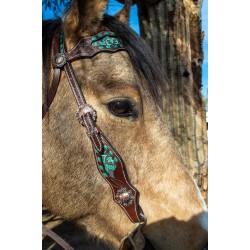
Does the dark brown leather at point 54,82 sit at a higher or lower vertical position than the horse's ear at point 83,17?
lower

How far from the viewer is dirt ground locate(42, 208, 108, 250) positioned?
1179 millimetres

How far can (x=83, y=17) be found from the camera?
1.00 m

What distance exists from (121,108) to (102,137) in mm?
120

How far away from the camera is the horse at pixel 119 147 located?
0.98 metres

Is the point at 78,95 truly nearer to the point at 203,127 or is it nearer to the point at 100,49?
the point at 100,49

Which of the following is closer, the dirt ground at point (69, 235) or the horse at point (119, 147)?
the horse at point (119, 147)

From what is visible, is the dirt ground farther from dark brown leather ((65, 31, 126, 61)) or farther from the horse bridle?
dark brown leather ((65, 31, 126, 61))

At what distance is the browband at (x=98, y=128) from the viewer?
100 centimetres

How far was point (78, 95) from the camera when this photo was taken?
3.30 ft

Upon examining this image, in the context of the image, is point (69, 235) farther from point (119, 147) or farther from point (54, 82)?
point (54, 82)

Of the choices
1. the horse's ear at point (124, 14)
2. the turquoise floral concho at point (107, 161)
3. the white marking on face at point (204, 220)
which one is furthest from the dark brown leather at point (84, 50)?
the white marking on face at point (204, 220)

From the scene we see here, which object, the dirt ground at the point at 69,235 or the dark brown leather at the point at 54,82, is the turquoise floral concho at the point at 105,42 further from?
the dirt ground at the point at 69,235

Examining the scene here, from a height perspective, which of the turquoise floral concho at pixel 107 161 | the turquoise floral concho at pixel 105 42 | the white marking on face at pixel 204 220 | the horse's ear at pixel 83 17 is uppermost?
the horse's ear at pixel 83 17

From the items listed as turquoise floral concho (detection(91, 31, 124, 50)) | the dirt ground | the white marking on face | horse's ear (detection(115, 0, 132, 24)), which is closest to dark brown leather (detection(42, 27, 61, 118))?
turquoise floral concho (detection(91, 31, 124, 50))
